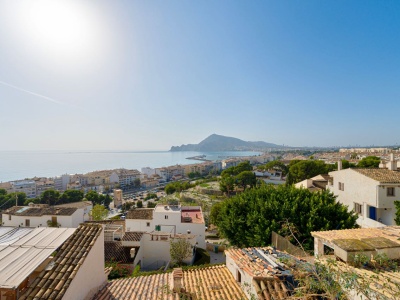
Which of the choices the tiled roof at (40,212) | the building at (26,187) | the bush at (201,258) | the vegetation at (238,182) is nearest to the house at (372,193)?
the bush at (201,258)

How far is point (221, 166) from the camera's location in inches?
4756

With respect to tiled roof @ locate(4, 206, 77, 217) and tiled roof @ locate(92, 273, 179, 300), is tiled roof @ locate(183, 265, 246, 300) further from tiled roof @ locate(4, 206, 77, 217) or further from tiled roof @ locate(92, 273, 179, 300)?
tiled roof @ locate(4, 206, 77, 217)

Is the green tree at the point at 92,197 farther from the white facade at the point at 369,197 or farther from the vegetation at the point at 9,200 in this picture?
the white facade at the point at 369,197

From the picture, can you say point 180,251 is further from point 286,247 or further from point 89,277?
point 89,277

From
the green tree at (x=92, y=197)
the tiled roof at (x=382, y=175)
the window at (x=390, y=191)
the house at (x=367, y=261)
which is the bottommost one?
the green tree at (x=92, y=197)

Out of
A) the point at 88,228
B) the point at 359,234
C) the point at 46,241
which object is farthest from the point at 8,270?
the point at 359,234

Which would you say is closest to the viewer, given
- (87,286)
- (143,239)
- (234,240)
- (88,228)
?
(87,286)

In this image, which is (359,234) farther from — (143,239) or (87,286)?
(143,239)

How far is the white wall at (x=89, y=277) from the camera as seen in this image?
402 cm

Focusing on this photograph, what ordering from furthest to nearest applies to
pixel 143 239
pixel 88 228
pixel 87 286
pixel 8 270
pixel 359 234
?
pixel 143 239 → pixel 359 234 → pixel 88 228 → pixel 87 286 → pixel 8 270

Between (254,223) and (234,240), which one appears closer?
(254,223)

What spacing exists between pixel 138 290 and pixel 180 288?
1163 millimetres

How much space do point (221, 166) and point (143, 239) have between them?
106355 mm

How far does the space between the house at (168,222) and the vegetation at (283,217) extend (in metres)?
5.55
